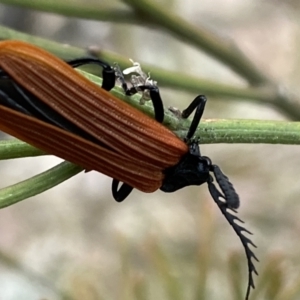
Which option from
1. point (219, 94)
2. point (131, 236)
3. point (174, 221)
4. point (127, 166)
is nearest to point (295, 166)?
point (174, 221)

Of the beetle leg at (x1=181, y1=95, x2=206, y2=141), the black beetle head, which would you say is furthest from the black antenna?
the beetle leg at (x1=181, y1=95, x2=206, y2=141)

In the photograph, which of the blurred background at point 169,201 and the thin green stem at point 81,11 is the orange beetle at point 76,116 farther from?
the blurred background at point 169,201

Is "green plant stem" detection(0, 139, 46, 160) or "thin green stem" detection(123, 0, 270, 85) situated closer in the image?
"green plant stem" detection(0, 139, 46, 160)

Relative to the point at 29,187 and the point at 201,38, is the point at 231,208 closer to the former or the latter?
the point at 29,187

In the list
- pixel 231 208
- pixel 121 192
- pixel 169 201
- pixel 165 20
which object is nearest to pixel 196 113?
pixel 231 208

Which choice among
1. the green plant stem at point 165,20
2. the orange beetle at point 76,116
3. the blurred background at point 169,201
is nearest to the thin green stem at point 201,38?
the green plant stem at point 165,20

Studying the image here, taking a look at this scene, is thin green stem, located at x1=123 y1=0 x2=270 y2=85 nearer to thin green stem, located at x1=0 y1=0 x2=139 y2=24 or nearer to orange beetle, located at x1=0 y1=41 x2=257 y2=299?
thin green stem, located at x1=0 y1=0 x2=139 y2=24

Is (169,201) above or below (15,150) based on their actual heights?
below

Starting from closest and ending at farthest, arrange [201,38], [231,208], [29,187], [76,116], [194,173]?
1. [29,187]
2. [76,116]
3. [231,208]
4. [194,173]
5. [201,38]
